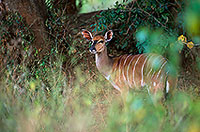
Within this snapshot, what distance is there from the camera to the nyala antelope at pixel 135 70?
3.07 metres

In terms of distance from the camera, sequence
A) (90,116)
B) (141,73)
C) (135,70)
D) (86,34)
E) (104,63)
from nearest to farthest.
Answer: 1. (90,116)
2. (141,73)
3. (135,70)
4. (104,63)
5. (86,34)

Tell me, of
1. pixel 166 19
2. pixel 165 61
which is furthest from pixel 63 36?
pixel 165 61

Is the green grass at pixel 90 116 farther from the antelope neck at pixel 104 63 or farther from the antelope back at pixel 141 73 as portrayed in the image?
the antelope neck at pixel 104 63

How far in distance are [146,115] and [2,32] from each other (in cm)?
374

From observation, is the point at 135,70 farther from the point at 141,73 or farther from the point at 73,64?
the point at 73,64

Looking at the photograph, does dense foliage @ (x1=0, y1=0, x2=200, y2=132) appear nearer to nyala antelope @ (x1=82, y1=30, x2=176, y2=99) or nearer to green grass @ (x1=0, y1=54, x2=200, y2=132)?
green grass @ (x1=0, y1=54, x2=200, y2=132)

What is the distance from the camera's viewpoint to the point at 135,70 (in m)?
3.57

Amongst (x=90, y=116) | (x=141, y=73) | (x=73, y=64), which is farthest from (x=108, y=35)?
(x=90, y=116)

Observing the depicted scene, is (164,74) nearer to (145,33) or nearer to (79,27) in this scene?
(145,33)

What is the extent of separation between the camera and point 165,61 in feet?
10.3

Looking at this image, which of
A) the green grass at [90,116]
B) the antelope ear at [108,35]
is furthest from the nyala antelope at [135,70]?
the green grass at [90,116]

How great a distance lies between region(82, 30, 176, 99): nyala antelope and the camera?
307 centimetres

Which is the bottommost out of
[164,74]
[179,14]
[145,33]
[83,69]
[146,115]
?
[83,69]

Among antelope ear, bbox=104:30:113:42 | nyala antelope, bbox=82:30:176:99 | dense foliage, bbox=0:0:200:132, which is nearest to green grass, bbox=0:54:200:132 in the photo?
dense foliage, bbox=0:0:200:132
